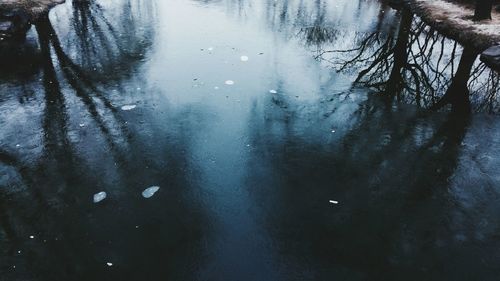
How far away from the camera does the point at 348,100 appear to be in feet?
23.1

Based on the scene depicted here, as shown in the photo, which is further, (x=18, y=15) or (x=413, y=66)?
(x=18, y=15)

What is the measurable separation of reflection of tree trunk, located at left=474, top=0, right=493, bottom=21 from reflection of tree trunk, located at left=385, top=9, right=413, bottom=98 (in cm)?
190

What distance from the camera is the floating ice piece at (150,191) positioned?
465cm

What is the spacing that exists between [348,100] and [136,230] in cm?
464

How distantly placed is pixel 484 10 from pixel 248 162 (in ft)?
32.3

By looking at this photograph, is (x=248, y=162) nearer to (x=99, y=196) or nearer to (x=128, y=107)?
(x=99, y=196)

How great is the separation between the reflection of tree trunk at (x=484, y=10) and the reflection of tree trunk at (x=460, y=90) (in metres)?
2.74

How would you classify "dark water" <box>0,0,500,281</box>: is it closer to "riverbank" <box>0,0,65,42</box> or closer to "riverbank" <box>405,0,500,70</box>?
"riverbank" <box>405,0,500,70</box>

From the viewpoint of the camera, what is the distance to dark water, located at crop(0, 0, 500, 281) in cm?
388

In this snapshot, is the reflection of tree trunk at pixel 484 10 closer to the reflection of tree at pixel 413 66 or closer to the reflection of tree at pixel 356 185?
the reflection of tree at pixel 413 66

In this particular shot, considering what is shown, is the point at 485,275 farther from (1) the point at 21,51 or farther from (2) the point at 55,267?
(1) the point at 21,51

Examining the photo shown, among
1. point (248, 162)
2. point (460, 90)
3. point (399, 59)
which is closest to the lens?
point (248, 162)

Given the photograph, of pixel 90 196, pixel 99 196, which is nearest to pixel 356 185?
pixel 99 196

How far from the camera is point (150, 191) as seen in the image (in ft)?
15.5
